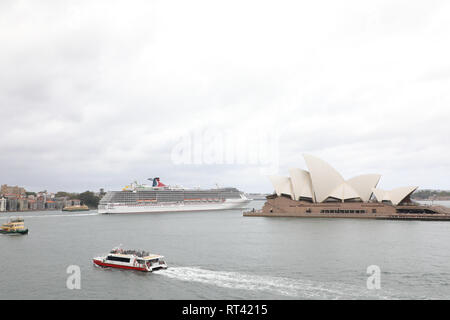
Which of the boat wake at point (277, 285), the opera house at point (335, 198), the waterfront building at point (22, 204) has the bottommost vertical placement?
the waterfront building at point (22, 204)

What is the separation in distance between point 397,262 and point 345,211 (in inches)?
1314

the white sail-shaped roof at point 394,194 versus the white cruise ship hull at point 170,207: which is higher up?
the white sail-shaped roof at point 394,194

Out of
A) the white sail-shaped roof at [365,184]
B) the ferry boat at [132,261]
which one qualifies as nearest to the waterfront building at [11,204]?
the white sail-shaped roof at [365,184]

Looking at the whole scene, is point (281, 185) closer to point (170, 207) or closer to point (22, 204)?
point (170, 207)

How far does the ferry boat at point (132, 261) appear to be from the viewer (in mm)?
17906

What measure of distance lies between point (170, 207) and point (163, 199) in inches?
110

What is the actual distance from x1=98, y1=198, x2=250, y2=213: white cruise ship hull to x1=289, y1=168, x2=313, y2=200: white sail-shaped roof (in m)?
28.6

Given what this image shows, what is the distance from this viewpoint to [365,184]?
5319 cm

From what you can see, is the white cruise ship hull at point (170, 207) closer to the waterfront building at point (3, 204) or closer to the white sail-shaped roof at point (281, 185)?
the white sail-shaped roof at point (281, 185)

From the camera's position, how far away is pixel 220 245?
2516 cm

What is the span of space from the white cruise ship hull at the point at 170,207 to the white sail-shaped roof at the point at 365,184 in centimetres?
3453

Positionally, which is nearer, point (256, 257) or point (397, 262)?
point (397, 262)
